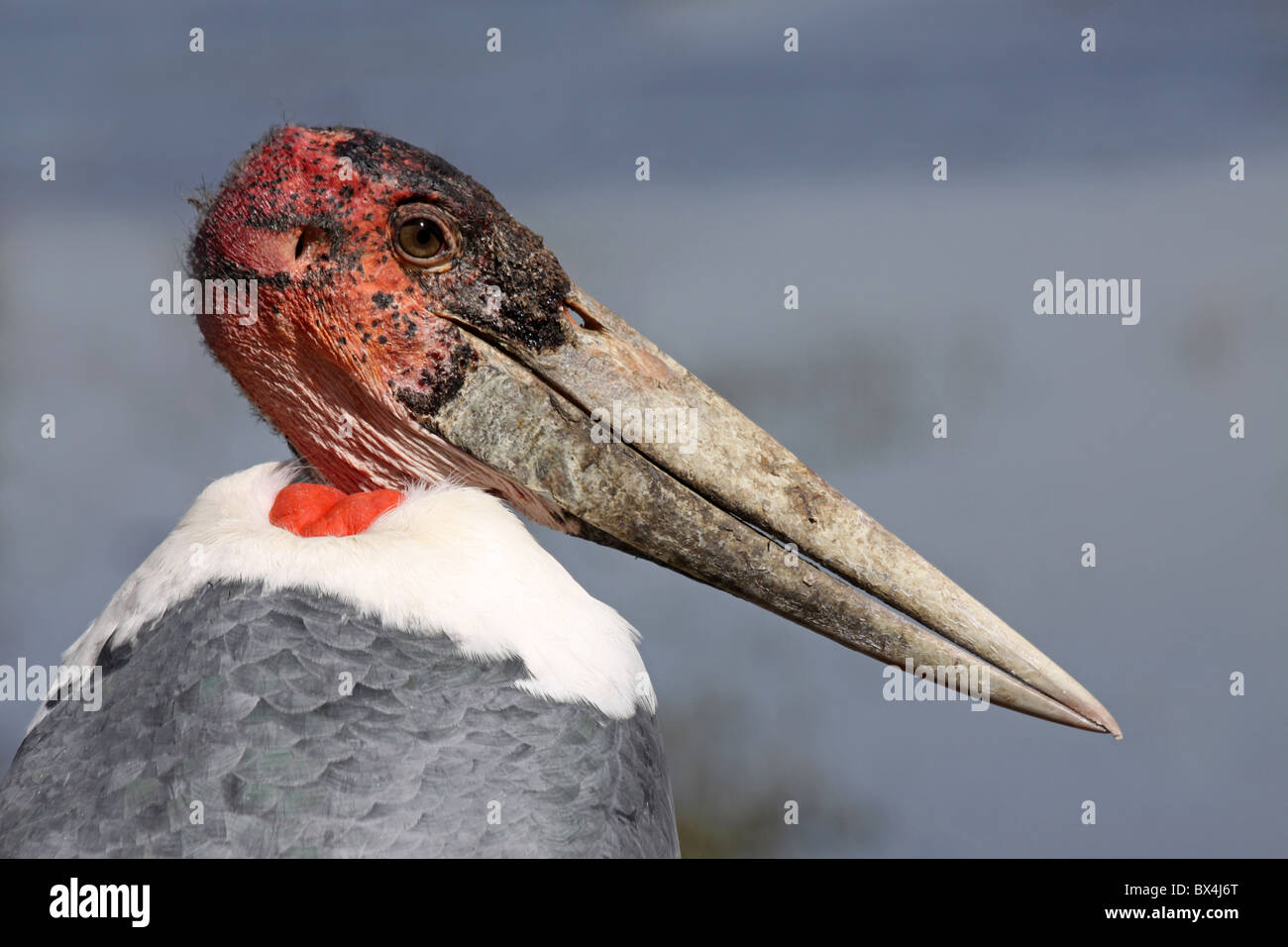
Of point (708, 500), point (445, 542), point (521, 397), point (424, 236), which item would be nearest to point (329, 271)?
point (424, 236)

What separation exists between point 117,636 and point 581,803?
84 centimetres

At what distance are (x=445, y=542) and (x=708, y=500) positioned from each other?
0.50 meters

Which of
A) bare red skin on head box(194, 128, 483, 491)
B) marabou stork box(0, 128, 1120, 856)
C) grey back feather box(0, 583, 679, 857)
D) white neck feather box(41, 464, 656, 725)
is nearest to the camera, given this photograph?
grey back feather box(0, 583, 679, 857)

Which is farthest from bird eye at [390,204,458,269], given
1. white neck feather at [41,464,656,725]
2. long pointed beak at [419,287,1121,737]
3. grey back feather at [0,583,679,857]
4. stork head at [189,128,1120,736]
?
grey back feather at [0,583,679,857]

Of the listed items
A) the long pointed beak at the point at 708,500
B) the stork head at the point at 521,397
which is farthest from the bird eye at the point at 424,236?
the long pointed beak at the point at 708,500

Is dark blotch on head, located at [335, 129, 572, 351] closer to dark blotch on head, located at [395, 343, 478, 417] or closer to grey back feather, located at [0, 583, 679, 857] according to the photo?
dark blotch on head, located at [395, 343, 478, 417]

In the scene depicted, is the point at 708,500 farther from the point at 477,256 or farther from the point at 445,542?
the point at 477,256

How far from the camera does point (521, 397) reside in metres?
2.36

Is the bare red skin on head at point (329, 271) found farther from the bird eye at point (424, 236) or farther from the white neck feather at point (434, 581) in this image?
the white neck feather at point (434, 581)

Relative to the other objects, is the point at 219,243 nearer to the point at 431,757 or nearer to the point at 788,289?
the point at 431,757

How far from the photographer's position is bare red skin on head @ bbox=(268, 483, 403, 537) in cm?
232

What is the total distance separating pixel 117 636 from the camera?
7.04ft

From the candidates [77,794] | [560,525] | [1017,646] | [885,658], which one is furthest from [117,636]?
[1017,646]

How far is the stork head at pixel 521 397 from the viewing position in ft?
7.61
